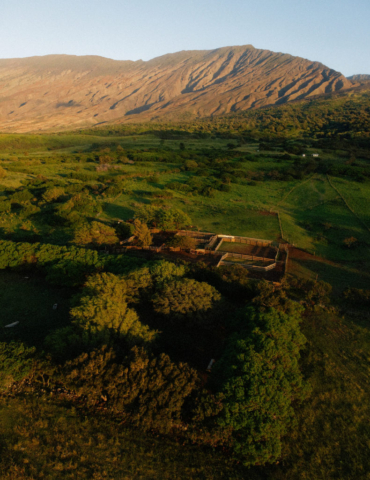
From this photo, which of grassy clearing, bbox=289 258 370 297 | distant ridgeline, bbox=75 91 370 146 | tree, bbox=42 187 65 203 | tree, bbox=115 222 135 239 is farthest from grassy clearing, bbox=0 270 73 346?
distant ridgeline, bbox=75 91 370 146

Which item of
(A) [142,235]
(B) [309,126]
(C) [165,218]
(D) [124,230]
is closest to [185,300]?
(A) [142,235]

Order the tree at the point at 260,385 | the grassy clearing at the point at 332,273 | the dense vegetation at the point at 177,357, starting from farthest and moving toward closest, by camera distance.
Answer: the grassy clearing at the point at 332,273 → the dense vegetation at the point at 177,357 → the tree at the point at 260,385

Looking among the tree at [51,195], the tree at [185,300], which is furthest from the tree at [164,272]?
the tree at [51,195]

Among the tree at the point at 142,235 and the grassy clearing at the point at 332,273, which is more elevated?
the tree at the point at 142,235

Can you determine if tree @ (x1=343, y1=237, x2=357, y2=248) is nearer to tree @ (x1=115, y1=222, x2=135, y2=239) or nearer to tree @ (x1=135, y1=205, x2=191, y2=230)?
tree @ (x1=135, y1=205, x2=191, y2=230)

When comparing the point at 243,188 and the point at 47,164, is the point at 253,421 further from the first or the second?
the point at 47,164

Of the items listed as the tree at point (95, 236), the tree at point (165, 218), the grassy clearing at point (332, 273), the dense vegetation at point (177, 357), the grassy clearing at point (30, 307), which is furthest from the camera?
the tree at point (165, 218)

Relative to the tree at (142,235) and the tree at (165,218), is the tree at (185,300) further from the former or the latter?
the tree at (165,218)
